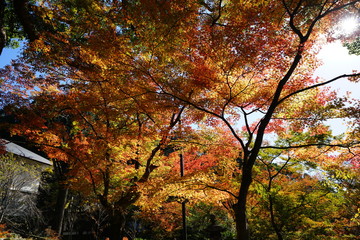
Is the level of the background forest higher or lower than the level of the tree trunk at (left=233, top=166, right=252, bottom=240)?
higher

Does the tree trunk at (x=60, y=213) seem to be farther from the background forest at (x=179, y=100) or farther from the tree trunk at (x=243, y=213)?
the tree trunk at (x=243, y=213)

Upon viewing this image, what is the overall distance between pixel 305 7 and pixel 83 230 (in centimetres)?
1997

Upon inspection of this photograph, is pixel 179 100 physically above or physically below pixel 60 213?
above

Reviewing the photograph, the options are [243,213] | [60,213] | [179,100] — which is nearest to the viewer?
[243,213]

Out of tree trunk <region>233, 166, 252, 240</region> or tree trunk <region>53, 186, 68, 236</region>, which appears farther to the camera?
tree trunk <region>53, 186, 68, 236</region>

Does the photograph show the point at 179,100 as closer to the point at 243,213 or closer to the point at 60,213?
the point at 243,213

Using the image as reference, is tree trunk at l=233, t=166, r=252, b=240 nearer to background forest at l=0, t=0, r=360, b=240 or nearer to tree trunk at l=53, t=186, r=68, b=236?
background forest at l=0, t=0, r=360, b=240

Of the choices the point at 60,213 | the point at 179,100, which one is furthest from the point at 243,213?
the point at 60,213

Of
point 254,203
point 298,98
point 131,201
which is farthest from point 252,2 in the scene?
point 254,203

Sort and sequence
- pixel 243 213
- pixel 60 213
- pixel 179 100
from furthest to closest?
pixel 60 213 → pixel 179 100 → pixel 243 213

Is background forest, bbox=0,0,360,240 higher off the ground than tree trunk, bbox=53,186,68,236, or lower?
higher

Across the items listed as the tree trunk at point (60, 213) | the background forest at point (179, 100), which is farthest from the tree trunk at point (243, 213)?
the tree trunk at point (60, 213)

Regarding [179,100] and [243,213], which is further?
[179,100]

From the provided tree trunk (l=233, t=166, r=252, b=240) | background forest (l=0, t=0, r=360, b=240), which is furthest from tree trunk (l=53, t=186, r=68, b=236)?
tree trunk (l=233, t=166, r=252, b=240)
